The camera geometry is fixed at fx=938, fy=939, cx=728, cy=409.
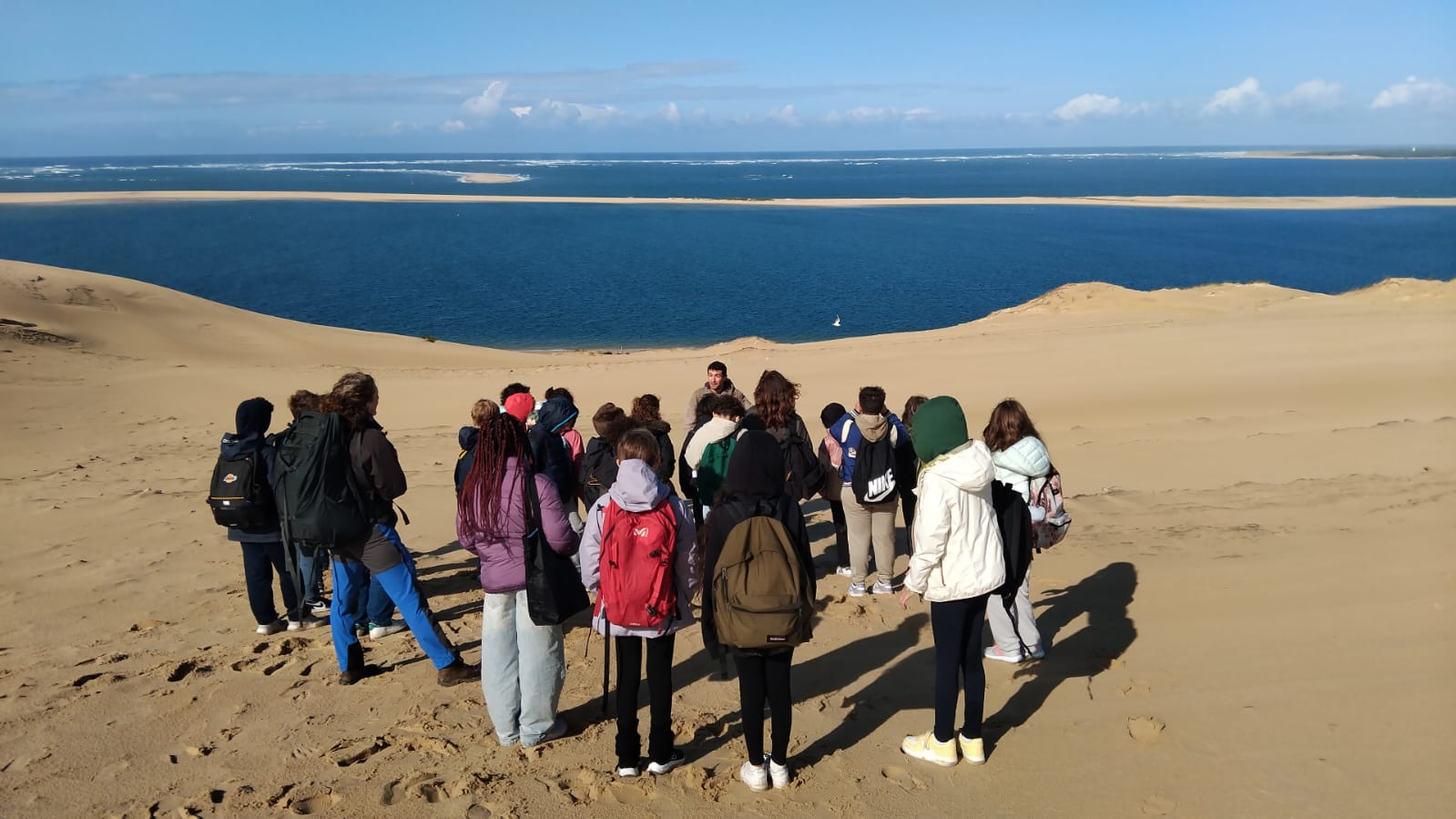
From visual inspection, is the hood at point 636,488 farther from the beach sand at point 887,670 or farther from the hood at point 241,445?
the hood at point 241,445

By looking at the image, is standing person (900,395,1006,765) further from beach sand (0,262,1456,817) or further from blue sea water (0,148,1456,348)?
blue sea water (0,148,1456,348)

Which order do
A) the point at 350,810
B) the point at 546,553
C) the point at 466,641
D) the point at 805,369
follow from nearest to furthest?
the point at 350,810
the point at 546,553
the point at 466,641
the point at 805,369

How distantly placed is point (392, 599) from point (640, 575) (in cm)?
192

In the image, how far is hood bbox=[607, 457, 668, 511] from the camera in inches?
152

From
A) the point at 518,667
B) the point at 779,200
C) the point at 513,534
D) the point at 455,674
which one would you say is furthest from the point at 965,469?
the point at 779,200

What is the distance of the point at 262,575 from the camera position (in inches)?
227

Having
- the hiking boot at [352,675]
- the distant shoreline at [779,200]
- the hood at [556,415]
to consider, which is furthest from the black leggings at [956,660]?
the distant shoreline at [779,200]

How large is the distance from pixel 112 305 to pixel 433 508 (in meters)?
17.9

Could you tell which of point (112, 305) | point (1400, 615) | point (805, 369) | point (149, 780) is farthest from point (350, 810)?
point (112, 305)

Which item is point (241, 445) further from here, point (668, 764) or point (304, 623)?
point (668, 764)

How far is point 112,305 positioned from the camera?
22.4 meters

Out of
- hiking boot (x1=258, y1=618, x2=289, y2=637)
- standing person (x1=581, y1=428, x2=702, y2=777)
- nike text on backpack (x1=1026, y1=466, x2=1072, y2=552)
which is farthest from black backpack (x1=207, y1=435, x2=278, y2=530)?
nike text on backpack (x1=1026, y1=466, x2=1072, y2=552)

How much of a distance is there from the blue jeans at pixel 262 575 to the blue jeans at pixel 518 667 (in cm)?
203

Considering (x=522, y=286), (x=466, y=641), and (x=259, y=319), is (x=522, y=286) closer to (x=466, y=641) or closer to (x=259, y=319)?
(x=259, y=319)
